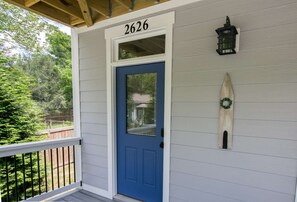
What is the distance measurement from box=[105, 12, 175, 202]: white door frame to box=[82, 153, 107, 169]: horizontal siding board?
13cm

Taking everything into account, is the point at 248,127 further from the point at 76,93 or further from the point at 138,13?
the point at 76,93

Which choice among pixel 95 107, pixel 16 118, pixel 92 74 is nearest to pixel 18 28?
pixel 16 118

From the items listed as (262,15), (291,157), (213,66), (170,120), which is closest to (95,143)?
(170,120)

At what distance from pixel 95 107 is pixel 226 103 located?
1.91 m

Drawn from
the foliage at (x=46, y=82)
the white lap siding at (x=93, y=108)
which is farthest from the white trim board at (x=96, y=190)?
the foliage at (x=46, y=82)

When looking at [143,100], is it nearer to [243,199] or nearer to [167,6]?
[167,6]

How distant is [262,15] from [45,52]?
32.0 feet

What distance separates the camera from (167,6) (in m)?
2.05

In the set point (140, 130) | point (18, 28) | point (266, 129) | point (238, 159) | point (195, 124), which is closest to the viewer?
point (266, 129)

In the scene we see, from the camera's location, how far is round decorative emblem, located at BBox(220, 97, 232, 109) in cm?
172

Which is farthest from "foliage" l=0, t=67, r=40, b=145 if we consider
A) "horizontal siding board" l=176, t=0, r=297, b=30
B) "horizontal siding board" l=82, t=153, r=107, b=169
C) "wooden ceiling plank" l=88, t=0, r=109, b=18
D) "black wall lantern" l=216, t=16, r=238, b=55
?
"black wall lantern" l=216, t=16, r=238, b=55

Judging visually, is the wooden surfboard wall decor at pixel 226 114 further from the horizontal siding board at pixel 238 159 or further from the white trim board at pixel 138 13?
the white trim board at pixel 138 13

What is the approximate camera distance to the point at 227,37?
1.63 meters

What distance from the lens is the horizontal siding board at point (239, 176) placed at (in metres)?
1.55
